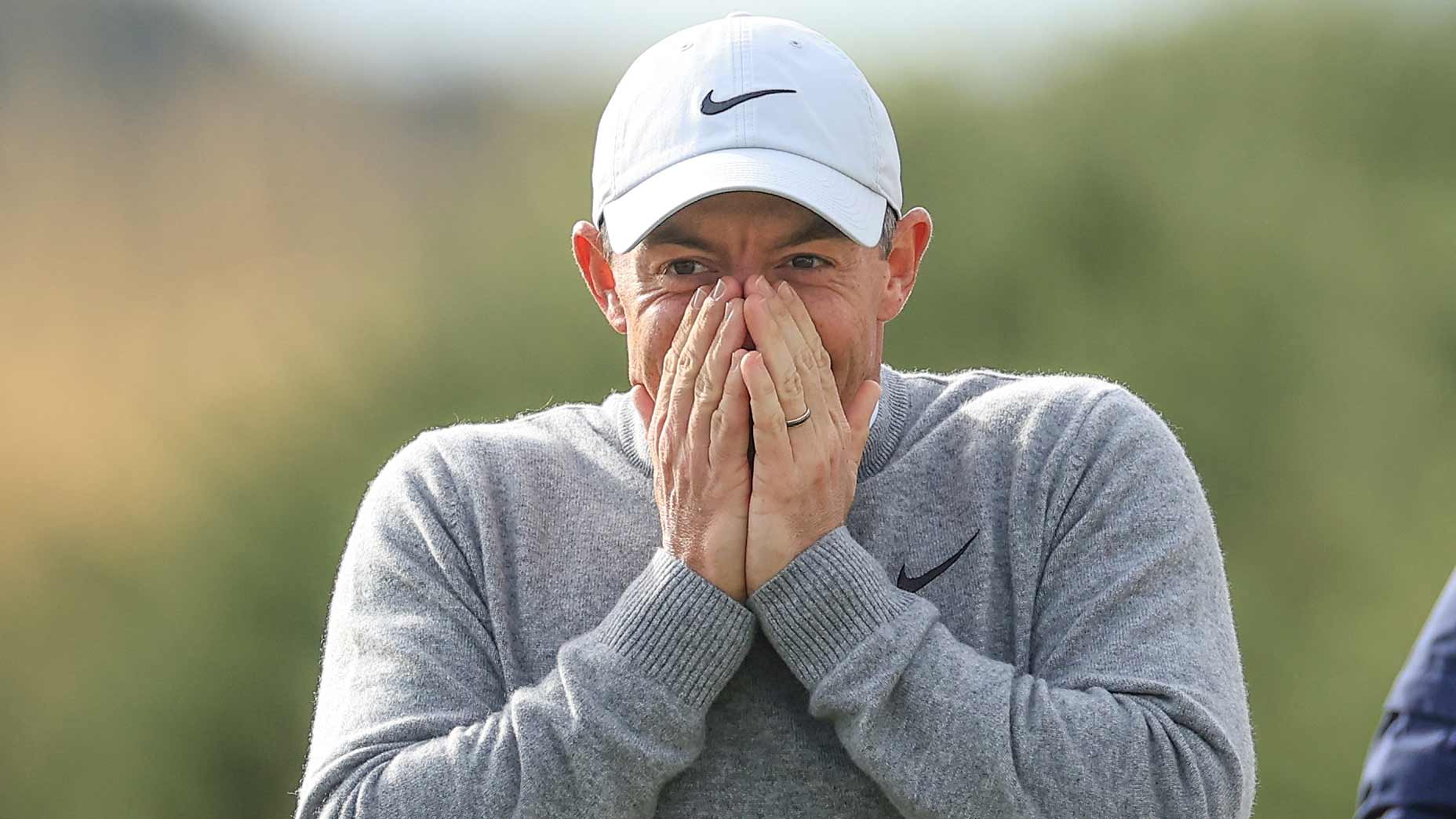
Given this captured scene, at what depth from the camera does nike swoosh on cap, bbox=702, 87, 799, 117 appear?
6.36 feet

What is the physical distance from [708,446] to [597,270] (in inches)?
15.2

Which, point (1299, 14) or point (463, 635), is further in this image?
point (1299, 14)

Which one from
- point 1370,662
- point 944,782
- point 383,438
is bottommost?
point 1370,662

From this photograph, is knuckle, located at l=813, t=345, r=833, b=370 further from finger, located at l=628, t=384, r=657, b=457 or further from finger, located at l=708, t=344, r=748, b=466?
finger, located at l=628, t=384, r=657, b=457

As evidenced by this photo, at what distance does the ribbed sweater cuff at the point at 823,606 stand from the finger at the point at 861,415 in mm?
179

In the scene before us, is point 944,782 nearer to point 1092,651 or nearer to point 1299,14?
point 1092,651

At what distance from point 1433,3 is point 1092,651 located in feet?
11.4

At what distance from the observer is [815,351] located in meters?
1.86

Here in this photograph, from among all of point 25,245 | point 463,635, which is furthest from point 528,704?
point 25,245

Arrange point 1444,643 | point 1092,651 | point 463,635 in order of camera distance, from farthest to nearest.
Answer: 1. point 463,635
2. point 1092,651
3. point 1444,643

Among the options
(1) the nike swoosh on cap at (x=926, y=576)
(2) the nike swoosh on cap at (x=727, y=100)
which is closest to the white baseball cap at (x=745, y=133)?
(2) the nike swoosh on cap at (x=727, y=100)

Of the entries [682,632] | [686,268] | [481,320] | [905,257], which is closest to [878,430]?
[905,257]

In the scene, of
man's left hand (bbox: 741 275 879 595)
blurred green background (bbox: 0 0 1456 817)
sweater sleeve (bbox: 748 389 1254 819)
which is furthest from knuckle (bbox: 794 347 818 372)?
blurred green background (bbox: 0 0 1456 817)

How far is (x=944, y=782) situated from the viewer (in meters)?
1.63
